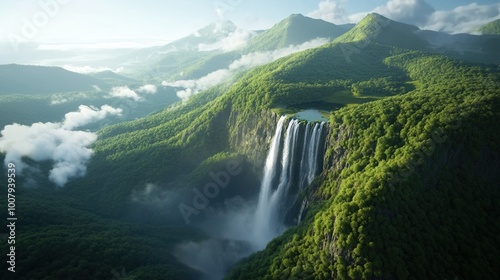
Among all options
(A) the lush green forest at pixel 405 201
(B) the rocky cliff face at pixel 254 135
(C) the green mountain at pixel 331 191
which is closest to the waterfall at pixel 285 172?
(C) the green mountain at pixel 331 191

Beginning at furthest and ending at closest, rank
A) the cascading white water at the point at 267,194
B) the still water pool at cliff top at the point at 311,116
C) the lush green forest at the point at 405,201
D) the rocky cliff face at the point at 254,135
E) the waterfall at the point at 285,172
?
the rocky cliff face at the point at 254,135, the cascading white water at the point at 267,194, the still water pool at cliff top at the point at 311,116, the waterfall at the point at 285,172, the lush green forest at the point at 405,201

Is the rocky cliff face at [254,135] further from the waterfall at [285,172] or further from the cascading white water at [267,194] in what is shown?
the waterfall at [285,172]

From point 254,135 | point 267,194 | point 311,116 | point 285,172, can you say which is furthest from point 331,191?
point 254,135

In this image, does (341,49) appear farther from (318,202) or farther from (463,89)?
(318,202)

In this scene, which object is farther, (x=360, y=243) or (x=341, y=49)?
(x=341, y=49)

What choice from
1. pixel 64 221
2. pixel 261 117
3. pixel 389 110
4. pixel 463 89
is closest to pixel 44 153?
pixel 64 221

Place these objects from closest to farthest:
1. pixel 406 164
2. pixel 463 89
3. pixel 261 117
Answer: pixel 406 164 → pixel 463 89 → pixel 261 117

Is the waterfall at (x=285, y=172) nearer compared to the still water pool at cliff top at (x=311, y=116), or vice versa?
the waterfall at (x=285, y=172)
